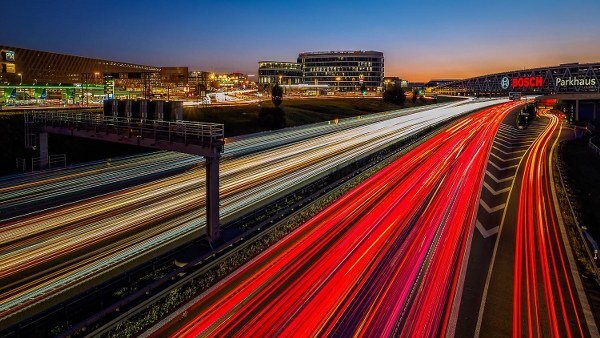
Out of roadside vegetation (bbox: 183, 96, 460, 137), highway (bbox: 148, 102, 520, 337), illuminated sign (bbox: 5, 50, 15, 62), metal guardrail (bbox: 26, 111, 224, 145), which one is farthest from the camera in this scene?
illuminated sign (bbox: 5, 50, 15, 62)

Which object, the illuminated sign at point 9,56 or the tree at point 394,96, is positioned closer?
the illuminated sign at point 9,56

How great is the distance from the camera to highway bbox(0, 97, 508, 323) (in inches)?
613

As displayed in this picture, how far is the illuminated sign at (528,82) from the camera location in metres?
181

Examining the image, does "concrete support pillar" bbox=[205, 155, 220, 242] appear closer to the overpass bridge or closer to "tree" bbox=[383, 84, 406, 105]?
the overpass bridge

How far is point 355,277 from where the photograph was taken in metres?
15.7

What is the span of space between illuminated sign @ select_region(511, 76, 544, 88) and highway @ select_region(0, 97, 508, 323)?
17469cm

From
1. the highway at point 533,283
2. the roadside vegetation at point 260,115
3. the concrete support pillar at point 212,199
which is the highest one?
the roadside vegetation at point 260,115

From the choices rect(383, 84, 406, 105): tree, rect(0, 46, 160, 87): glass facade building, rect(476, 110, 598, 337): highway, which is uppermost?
rect(0, 46, 160, 87): glass facade building

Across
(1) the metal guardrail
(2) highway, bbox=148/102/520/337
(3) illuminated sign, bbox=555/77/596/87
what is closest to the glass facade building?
(1) the metal guardrail

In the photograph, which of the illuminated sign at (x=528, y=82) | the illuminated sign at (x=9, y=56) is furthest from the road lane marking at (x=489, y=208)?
the illuminated sign at (x=528, y=82)

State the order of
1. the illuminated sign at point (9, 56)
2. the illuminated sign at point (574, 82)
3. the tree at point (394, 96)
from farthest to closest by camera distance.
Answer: the illuminated sign at point (574, 82), the tree at point (394, 96), the illuminated sign at point (9, 56)

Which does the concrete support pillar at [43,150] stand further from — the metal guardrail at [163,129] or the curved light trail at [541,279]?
the curved light trail at [541,279]

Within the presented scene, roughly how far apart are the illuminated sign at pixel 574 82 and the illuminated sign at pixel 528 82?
6.36 metres

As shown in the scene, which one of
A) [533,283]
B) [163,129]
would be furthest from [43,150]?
[533,283]
